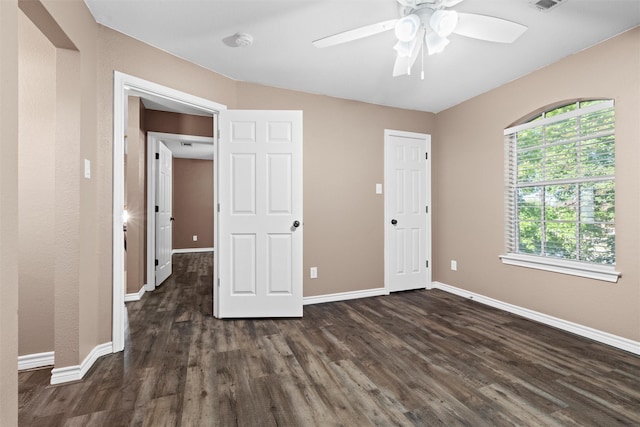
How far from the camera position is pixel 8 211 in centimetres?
102

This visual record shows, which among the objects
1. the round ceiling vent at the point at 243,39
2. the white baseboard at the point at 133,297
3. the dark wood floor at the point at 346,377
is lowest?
the dark wood floor at the point at 346,377

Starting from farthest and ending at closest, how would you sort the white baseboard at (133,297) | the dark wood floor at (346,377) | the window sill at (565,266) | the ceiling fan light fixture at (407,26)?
the white baseboard at (133,297)
the window sill at (565,266)
the ceiling fan light fixture at (407,26)
the dark wood floor at (346,377)

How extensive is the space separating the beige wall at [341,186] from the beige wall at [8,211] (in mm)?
2485

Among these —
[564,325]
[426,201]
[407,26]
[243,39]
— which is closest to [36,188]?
[243,39]

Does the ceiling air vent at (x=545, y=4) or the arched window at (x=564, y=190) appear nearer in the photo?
the ceiling air vent at (x=545, y=4)

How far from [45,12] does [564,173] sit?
3986 millimetres

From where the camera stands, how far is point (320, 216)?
371 cm

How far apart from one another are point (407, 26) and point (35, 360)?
10.6 ft

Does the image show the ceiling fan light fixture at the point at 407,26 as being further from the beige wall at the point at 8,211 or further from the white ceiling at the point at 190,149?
the white ceiling at the point at 190,149

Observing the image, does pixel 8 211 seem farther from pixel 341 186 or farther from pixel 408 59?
pixel 341 186

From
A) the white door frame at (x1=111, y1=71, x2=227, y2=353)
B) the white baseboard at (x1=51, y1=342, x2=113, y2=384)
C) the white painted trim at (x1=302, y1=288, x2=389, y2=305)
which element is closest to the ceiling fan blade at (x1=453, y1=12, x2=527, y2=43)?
the white door frame at (x1=111, y1=71, x2=227, y2=353)

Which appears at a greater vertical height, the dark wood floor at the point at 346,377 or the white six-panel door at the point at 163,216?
the white six-panel door at the point at 163,216

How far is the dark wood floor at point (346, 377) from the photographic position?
1651 mm

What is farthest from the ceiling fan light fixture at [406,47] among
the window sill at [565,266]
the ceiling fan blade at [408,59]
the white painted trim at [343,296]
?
the white painted trim at [343,296]
